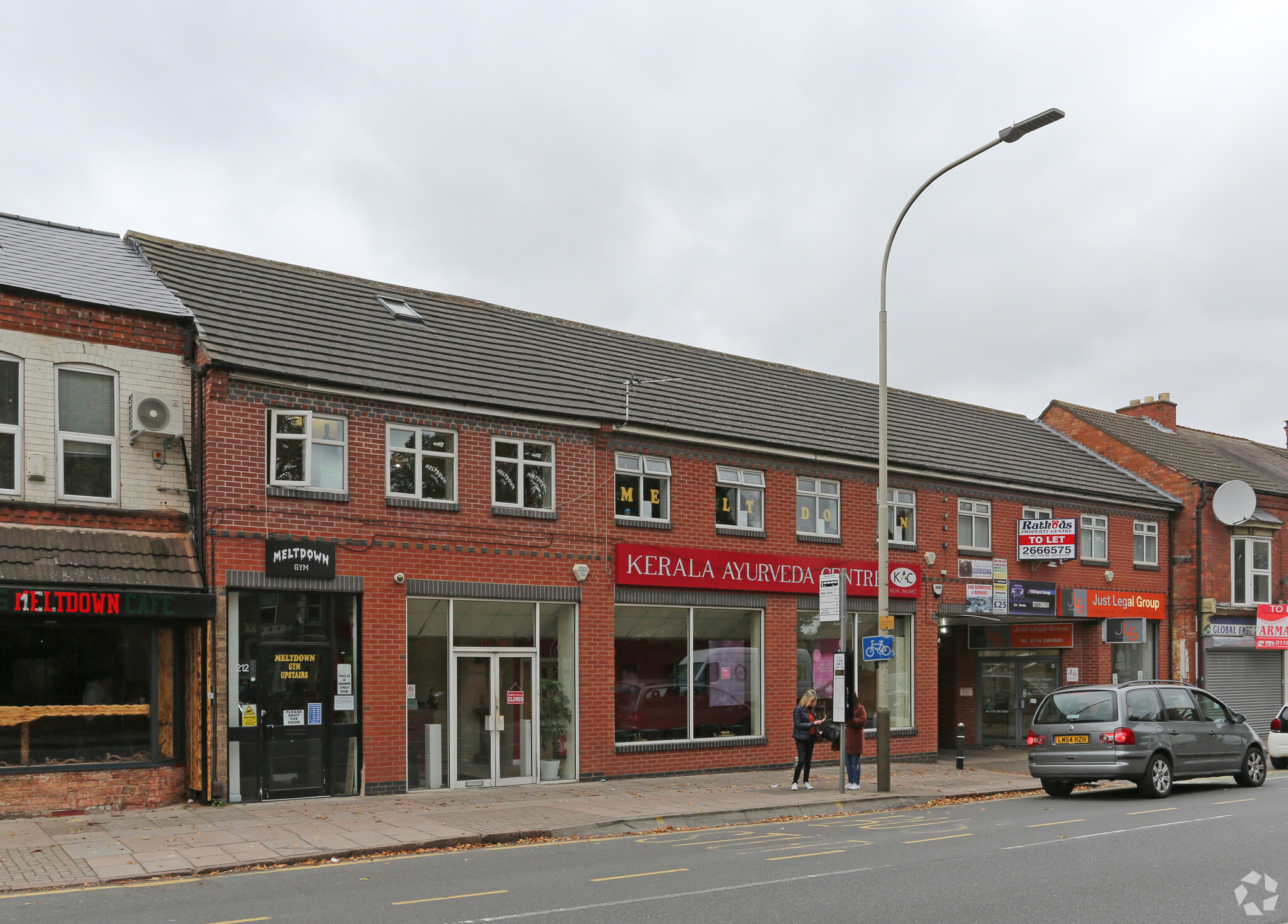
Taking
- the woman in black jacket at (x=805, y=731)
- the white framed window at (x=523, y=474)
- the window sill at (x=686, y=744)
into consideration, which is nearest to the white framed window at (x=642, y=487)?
the white framed window at (x=523, y=474)

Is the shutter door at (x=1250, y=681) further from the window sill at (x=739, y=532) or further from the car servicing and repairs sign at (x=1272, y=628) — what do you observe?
the window sill at (x=739, y=532)

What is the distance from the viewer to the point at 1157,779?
17016 mm

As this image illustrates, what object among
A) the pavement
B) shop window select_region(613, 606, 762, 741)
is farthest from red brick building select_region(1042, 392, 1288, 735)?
shop window select_region(613, 606, 762, 741)

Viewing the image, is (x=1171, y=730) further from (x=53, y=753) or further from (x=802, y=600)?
(x=53, y=753)

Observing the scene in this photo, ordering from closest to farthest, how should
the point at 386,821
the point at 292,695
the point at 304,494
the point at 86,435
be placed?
the point at 386,821 → the point at 86,435 → the point at 292,695 → the point at 304,494

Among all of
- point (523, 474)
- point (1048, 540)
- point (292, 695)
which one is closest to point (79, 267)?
point (292, 695)

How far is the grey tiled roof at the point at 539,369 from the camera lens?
17422 mm

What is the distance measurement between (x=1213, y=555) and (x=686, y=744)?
17.4m

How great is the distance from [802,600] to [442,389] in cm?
814

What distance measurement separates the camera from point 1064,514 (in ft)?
91.0

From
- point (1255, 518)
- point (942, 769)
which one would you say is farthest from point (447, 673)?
point (1255, 518)

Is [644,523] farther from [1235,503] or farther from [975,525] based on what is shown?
[1235,503]

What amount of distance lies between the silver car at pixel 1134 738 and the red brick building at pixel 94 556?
465 inches

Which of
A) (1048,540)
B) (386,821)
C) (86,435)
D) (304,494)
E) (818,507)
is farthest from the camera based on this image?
(1048,540)
